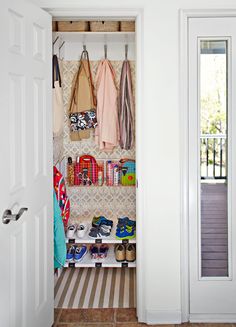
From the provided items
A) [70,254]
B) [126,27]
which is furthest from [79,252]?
[126,27]

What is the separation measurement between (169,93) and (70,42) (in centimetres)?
159

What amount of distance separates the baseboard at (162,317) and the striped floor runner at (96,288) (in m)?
0.29

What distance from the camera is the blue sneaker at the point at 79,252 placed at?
387cm

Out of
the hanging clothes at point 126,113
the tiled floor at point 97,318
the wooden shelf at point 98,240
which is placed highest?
the hanging clothes at point 126,113

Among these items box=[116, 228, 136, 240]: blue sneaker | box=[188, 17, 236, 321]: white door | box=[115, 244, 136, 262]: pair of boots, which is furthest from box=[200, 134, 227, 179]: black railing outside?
box=[115, 244, 136, 262]: pair of boots

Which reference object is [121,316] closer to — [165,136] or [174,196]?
[174,196]

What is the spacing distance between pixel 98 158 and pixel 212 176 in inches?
59.8

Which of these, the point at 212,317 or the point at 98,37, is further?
the point at 98,37

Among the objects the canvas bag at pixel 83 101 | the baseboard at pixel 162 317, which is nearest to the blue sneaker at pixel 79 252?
the baseboard at pixel 162 317

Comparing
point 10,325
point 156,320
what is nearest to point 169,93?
point 156,320

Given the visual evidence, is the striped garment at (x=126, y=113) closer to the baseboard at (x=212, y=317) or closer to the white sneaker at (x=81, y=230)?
the white sneaker at (x=81, y=230)

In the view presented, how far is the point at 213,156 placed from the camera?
10.4ft

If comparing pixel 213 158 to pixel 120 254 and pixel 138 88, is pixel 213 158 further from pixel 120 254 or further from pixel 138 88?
pixel 120 254

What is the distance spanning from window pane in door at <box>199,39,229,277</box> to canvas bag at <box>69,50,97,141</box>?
52.2 inches
